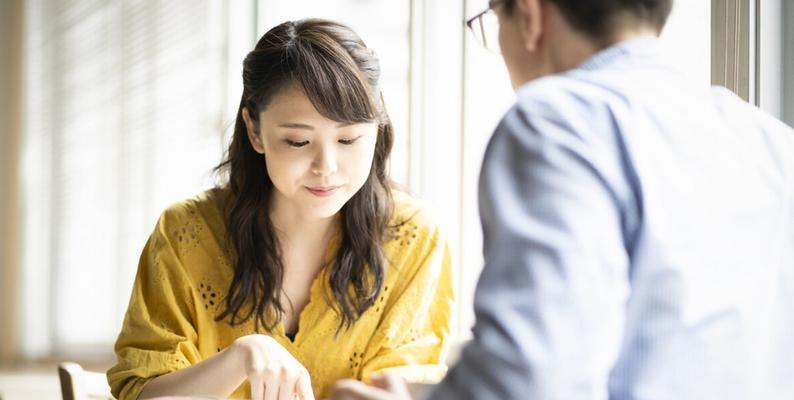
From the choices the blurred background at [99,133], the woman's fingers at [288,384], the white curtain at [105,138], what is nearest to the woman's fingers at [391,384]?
the woman's fingers at [288,384]

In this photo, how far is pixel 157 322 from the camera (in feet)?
5.91

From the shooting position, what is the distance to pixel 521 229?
0.72 metres

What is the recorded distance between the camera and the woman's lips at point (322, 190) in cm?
177

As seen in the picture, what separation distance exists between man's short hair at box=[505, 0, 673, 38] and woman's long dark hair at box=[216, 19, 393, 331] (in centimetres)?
92

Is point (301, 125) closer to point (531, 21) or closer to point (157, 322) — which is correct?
point (157, 322)

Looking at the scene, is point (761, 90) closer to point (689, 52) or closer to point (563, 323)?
point (689, 52)

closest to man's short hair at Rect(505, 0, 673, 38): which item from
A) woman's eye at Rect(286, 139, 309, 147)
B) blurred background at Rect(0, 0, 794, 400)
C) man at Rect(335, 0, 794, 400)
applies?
man at Rect(335, 0, 794, 400)

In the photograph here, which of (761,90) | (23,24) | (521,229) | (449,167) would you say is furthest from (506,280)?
(23,24)

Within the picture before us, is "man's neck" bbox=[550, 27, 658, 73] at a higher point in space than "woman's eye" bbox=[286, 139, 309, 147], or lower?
higher

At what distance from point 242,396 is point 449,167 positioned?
1998 mm

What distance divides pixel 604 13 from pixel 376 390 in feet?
1.22

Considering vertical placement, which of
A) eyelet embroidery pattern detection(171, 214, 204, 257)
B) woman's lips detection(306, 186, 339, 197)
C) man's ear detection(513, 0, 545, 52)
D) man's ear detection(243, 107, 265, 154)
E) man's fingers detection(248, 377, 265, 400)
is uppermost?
man's ear detection(513, 0, 545, 52)

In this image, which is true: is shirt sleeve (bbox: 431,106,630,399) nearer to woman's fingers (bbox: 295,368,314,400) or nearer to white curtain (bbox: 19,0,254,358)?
woman's fingers (bbox: 295,368,314,400)

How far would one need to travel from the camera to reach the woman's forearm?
159 centimetres
